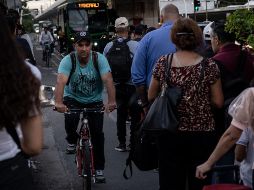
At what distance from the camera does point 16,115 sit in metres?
2.73

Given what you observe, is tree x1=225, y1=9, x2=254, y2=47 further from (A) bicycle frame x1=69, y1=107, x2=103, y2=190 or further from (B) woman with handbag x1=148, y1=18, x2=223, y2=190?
(A) bicycle frame x1=69, y1=107, x2=103, y2=190

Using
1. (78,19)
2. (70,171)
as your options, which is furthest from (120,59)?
(78,19)

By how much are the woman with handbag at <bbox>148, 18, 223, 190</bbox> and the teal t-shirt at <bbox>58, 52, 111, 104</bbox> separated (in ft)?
6.50

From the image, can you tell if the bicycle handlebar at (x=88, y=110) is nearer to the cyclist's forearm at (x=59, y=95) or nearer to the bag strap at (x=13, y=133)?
the cyclist's forearm at (x=59, y=95)

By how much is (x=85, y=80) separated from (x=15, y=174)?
3.74m

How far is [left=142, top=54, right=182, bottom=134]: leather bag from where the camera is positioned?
174 inches

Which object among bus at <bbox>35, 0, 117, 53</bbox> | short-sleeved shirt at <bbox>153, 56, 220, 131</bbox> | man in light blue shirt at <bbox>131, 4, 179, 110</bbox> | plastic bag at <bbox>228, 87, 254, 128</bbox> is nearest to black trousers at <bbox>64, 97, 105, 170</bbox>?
man in light blue shirt at <bbox>131, 4, 179, 110</bbox>

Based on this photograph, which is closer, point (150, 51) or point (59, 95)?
point (150, 51)

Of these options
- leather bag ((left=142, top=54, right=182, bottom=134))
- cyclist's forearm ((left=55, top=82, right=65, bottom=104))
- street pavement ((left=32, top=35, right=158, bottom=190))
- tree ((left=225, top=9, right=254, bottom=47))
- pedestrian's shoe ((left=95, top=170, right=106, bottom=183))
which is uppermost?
tree ((left=225, top=9, right=254, bottom=47))

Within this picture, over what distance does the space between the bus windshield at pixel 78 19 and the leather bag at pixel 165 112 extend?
30777 mm

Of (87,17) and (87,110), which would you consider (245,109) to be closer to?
(87,110)

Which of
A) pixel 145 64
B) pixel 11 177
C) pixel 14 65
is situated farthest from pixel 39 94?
pixel 145 64

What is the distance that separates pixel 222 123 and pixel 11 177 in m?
2.48

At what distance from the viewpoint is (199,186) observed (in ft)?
15.1
